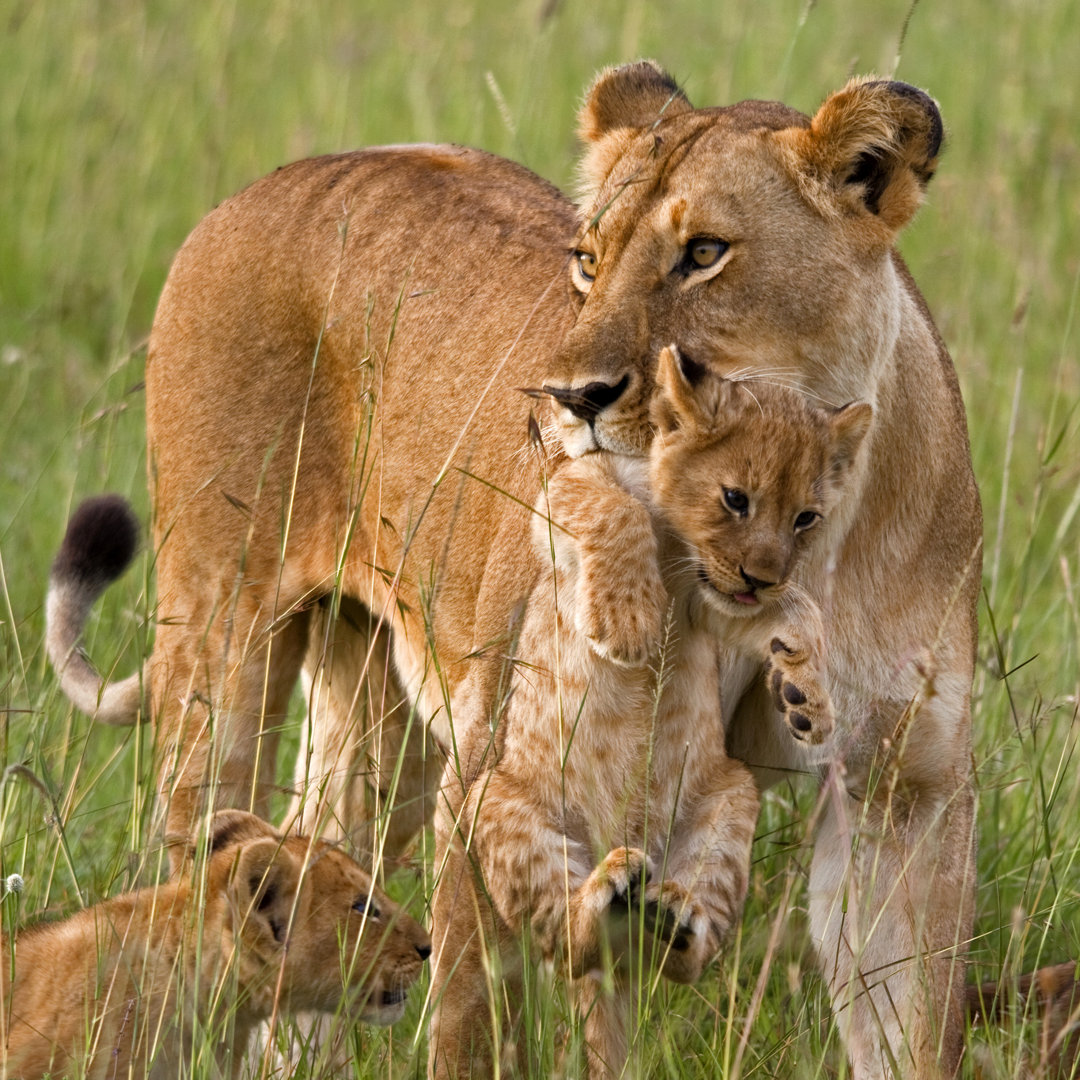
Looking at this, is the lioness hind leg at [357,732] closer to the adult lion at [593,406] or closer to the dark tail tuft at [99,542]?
the adult lion at [593,406]

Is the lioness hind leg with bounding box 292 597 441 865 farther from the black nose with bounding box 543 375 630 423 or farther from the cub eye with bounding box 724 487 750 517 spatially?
the cub eye with bounding box 724 487 750 517

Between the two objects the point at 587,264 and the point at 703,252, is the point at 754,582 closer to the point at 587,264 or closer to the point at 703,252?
the point at 703,252

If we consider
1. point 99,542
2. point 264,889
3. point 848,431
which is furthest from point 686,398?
point 99,542

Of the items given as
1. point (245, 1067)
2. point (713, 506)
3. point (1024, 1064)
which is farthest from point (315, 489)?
point (1024, 1064)

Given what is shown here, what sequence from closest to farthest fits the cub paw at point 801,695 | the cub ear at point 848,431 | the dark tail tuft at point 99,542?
the cub paw at point 801,695, the cub ear at point 848,431, the dark tail tuft at point 99,542

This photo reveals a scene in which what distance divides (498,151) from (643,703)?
5.44m

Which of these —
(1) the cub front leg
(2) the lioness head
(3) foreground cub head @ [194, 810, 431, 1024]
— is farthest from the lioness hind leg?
(1) the cub front leg

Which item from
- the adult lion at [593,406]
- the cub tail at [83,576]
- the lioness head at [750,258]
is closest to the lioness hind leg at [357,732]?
the adult lion at [593,406]

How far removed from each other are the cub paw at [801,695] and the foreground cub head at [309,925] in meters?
0.81

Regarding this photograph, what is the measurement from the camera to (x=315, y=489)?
3873 millimetres

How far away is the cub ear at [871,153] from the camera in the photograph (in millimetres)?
2887

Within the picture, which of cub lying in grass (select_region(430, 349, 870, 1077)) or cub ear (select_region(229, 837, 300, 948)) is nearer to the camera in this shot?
cub lying in grass (select_region(430, 349, 870, 1077))

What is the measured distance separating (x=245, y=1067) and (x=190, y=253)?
1.90 meters

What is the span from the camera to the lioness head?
2.71 m
